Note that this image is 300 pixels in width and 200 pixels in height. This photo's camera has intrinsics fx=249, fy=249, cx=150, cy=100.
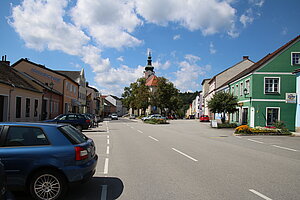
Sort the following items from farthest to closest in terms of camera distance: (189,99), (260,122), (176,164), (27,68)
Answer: (189,99), (27,68), (260,122), (176,164)

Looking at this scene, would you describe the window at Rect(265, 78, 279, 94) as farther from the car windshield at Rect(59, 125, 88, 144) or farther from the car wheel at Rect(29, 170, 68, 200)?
the car wheel at Rect(29, 170, 68, 200)

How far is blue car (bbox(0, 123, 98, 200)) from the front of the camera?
478 cm

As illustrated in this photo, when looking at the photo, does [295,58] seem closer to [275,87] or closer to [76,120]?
[275,87]

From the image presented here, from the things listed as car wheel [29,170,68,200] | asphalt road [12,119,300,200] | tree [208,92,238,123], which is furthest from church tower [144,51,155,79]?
car wheel [29,170,68,200]

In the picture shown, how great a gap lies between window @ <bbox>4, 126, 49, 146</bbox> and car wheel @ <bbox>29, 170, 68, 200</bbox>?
627 millimetres

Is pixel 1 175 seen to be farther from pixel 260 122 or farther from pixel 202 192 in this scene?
pixel 260 122

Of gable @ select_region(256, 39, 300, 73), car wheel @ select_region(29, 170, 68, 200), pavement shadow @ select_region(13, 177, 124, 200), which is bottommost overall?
→ pavement shadow @ select_region(13, 177, 124, 200)

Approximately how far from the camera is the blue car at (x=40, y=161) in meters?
4.78

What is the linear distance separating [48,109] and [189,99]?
5060 inches

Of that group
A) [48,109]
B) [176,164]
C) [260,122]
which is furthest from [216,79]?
[176,164]

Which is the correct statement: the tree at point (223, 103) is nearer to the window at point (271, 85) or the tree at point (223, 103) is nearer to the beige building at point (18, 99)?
the window at point (271, 85)

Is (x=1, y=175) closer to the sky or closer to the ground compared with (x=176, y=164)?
closer to the sky

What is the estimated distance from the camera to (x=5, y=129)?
5.05m

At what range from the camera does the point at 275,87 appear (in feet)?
90.9
